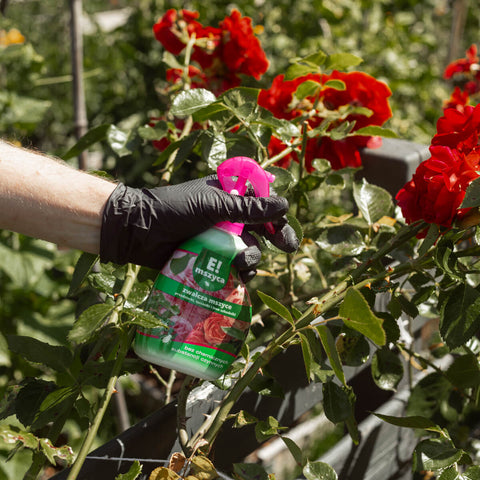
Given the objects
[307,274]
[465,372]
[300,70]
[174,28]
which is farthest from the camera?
[174,28]

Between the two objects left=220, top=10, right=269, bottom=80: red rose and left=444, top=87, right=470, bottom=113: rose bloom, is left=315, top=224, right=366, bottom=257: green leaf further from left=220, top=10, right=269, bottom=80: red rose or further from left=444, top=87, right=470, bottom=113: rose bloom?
left=444, top=87, right=470, bottom=113: rose bloom

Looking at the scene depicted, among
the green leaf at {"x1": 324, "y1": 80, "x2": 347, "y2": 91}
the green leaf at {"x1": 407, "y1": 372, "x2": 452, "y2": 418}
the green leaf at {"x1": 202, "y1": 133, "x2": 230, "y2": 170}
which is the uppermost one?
the green leaf at {"x1": 324, "y1": 80, "x2": 347, "y2": 91}

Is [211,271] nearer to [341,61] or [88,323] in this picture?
[88,323]

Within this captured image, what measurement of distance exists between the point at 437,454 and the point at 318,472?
18cm

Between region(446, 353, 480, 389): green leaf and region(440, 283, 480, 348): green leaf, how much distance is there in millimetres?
193

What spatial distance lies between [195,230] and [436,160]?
0.34m

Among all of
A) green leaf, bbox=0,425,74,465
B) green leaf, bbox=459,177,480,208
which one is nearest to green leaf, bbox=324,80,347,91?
green leaf, bbox=459,177,480,208

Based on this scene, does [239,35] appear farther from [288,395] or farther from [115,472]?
[115,472]

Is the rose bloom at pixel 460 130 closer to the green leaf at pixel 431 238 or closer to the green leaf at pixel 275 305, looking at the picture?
the green leaf at pixel 431 238

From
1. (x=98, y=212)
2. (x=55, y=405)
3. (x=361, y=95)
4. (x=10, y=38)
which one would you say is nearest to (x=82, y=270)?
(x=98, y=212)

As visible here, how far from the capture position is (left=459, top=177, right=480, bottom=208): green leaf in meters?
0.66

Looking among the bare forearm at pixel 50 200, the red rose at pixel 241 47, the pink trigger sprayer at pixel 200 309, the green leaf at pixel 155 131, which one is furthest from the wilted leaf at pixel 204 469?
the red rose at pixel 241 47

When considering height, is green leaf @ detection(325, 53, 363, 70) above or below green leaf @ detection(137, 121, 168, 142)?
above

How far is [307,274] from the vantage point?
114 centimetres
